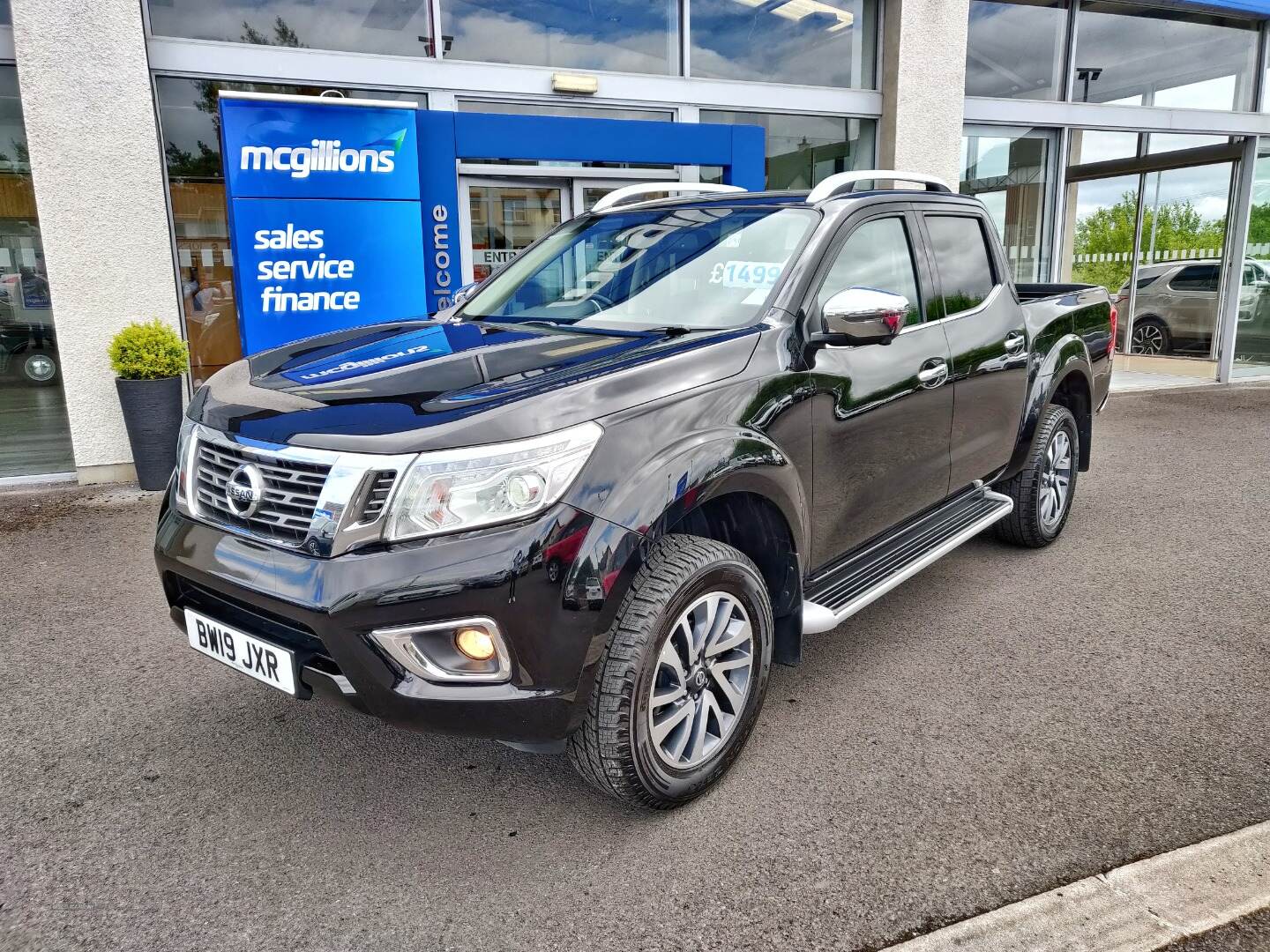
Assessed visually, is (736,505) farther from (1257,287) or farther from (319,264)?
(1257,287)

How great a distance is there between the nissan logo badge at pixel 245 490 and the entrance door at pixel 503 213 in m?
5.78

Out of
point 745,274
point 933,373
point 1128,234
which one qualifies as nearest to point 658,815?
point 745,274

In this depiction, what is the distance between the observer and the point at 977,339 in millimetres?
4082

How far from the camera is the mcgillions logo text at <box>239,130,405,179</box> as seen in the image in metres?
6.80

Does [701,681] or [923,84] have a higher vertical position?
[923,84]

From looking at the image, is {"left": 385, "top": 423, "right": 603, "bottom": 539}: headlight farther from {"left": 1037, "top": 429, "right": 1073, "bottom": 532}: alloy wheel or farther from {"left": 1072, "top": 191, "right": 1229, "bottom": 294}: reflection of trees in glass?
{"left": 1072, "top": 191, "right": 1229, "bottom": 294}: reflection of trees in glass

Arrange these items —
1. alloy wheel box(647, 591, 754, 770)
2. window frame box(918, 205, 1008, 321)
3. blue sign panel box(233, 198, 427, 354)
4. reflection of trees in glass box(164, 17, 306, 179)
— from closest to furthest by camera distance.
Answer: alloy wheel box(647, 591, 754, 770) < window frame box(918, 205, 1008, 321) < blue sign panel box(233, 198, 427, 354) < reflection of trees in glass box(164, 17, 306, 179)

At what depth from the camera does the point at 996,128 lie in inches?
412

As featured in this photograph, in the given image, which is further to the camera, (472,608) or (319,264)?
(319,264)

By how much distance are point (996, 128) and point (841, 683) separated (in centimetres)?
894

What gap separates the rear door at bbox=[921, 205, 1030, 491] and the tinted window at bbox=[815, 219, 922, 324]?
0.20m

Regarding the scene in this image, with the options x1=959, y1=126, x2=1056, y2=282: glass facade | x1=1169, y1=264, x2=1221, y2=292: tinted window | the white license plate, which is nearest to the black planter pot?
the white license plate

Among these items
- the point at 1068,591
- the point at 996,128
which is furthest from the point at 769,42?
the point at 1068,591

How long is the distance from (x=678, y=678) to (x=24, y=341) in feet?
22.0
